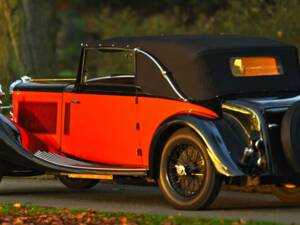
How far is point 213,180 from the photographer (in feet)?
38.8

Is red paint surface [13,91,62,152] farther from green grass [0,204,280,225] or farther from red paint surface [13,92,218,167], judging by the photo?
green grass [0,204,280,225]

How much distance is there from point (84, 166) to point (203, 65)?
5.85ft

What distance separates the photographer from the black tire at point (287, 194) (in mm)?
13055

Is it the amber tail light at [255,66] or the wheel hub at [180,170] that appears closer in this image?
the wheel hub at [180,170]

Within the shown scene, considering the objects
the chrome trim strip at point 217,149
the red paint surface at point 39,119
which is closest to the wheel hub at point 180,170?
the chrome trim strip at point 217,149

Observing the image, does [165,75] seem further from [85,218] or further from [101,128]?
[85,218]

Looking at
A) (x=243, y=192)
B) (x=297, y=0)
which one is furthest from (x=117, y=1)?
(x=243, y=192)

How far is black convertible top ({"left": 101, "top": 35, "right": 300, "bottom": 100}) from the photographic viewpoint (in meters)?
12.5

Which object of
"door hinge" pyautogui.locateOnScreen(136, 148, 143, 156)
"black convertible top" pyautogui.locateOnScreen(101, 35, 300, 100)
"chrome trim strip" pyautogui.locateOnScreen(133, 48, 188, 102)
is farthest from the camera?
"door hinge" pyautogui.locateOnScreen(136, 148, 143, 156)

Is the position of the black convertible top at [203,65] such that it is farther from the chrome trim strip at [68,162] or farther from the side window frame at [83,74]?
the chrome trim strip at [68,162]

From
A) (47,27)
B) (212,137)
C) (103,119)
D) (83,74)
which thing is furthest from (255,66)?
(47,27)

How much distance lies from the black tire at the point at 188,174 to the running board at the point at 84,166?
31cm

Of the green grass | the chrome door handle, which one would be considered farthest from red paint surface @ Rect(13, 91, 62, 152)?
the green grass

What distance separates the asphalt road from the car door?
0.54m
